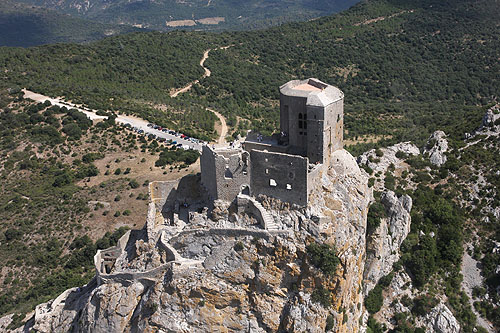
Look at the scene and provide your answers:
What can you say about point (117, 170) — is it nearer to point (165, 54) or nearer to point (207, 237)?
point (207, 237)

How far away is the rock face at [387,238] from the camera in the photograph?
46.2 meters

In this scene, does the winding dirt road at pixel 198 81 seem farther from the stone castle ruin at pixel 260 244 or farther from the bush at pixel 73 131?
the stone castle ruin at pixel 260 244

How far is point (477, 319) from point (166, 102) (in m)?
68.0

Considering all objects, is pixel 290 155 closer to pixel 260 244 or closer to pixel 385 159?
pixel 260 244

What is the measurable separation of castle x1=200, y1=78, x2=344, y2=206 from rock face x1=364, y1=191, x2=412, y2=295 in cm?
1046

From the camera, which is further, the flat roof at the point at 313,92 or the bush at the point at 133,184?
the bush at the point at 133,184

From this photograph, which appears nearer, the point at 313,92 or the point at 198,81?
the point at 313,92

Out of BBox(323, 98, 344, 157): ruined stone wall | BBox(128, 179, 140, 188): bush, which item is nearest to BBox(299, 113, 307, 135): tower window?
BBox(323, 98, 344, 157): ruined stone wall

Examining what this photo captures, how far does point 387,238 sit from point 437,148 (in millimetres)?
17943

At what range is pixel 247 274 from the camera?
37906 millimetres

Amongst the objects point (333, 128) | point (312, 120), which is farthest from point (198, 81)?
point (312, 120)

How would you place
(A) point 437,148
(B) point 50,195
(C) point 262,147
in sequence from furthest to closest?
(B) point 50,195
(A) point 437,148
(C) point 262,147

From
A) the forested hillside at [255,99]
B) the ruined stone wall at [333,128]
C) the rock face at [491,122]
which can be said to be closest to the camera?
the ruined stone wall at [333,128]

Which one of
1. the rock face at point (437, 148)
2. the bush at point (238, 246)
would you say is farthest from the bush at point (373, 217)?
the rock face at point (437, 148)
